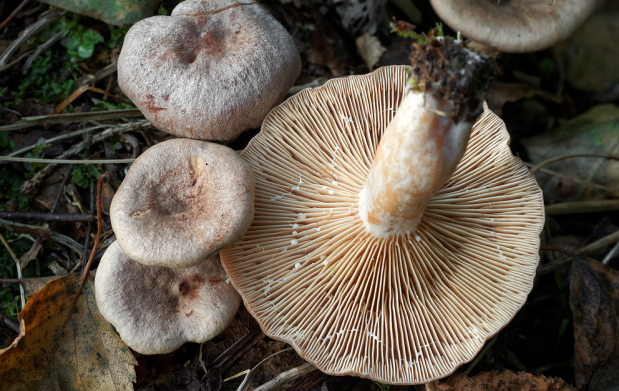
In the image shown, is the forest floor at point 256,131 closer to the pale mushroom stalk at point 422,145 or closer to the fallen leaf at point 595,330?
the fallen leaf at point 595,330

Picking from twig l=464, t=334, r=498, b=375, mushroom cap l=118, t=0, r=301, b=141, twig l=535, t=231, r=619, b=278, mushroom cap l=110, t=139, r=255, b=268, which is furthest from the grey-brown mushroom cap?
twig l=464, t=334, r=498, b=375

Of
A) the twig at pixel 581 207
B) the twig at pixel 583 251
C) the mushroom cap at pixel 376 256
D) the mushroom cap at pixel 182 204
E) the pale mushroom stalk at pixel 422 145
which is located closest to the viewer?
the pale mushroom stalk at pixel 422 145

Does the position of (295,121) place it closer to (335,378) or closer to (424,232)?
(424,232)

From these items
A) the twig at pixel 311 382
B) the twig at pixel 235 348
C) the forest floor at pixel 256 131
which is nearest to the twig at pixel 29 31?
the forest floor at pixel 256 131

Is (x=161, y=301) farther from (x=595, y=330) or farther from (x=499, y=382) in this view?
(x=595, y=330)

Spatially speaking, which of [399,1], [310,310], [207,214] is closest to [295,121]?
[207,214]

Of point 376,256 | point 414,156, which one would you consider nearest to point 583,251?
point 376,256
